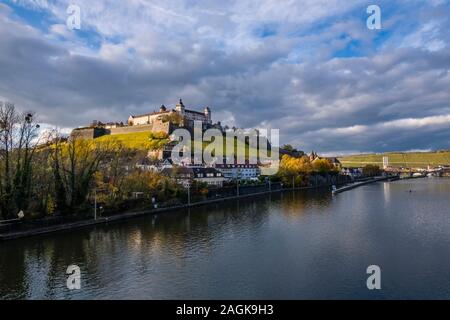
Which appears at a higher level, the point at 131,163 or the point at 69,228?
the point at 131,163

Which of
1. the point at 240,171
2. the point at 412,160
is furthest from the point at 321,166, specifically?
the point at 412,160

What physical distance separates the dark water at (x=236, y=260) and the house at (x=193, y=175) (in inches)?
526

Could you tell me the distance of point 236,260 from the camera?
15633 millimetres

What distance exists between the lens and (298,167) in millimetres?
68000

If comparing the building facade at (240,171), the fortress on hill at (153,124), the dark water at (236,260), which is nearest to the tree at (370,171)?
the fortress on hill at (153,124)

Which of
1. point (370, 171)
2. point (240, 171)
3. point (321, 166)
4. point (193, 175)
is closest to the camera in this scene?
point (193, 175)

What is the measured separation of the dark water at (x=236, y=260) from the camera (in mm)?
12031

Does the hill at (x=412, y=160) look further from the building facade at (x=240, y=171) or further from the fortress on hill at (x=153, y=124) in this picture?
the building facade at (x=240, y=171)

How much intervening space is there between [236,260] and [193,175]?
2983cm

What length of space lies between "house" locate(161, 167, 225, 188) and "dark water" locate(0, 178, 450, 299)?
13369 millimetres

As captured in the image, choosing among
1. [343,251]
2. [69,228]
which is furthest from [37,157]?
[343,251]

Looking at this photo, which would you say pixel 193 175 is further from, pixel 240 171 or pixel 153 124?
pixel 153 124
